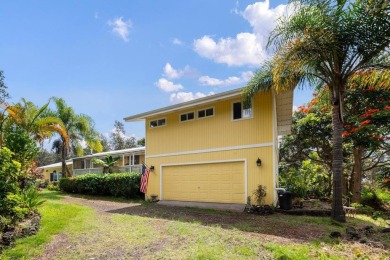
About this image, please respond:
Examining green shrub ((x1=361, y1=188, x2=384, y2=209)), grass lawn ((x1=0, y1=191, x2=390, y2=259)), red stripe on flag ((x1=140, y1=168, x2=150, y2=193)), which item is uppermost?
red stripe on flag ((x1=140, y1=168, x2=150, y2=193))

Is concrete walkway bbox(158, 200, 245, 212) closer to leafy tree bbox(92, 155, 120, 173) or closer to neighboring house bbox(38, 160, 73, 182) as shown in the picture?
leafy tree bbox(92, 155, 120, 173)

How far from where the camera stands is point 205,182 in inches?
536

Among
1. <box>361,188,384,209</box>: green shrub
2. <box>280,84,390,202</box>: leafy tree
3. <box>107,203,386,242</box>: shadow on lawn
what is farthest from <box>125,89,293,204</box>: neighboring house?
<box>361,188,384,209</box>: green shrub

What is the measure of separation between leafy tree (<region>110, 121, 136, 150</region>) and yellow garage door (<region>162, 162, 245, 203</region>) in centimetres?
3767

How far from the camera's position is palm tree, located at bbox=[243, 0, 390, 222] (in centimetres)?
824

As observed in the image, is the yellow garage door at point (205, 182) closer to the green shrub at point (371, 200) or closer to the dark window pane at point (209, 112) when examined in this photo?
the dark window pane at point (209, 112)

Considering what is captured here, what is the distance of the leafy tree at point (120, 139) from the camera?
52.1 meters

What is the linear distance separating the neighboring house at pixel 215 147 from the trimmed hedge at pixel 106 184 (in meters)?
1.43

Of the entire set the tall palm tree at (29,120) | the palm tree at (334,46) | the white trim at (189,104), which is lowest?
the tall palm tree at (29,120)

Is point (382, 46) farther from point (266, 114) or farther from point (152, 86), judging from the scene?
point (152, 86)

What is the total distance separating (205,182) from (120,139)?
41720 millimetres

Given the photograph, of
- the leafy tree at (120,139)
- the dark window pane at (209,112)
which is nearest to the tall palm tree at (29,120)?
the dark window pane at (209,112)

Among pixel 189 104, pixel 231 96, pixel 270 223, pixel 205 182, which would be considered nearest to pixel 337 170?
pixel 270 223

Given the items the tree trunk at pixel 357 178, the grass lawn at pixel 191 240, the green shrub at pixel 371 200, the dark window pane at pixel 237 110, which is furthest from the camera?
the green shrub at pixel 371 200
